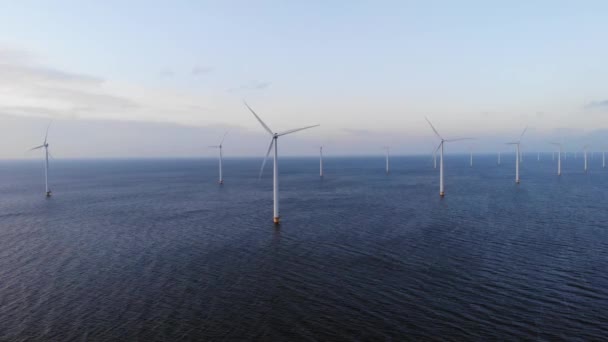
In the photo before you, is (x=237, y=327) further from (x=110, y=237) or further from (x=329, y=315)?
(x=110, y=237)

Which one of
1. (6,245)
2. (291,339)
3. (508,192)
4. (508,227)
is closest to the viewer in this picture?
(291,339)

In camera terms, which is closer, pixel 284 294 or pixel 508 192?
pixel 284 294

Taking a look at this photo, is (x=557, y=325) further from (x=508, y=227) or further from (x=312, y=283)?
(x=508, y=227)

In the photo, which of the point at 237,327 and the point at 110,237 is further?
the point at 110,237

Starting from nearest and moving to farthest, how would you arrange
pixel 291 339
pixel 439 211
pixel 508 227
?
pixel 291 339, pixel 508 227, pixel 439 211

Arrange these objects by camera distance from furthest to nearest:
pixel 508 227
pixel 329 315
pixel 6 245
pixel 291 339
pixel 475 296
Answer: pixel 508 227
pixel 6 245
pixel 475 296
pixel 329 315
pixel 291 339

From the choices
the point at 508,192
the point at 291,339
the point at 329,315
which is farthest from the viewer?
the point at 508,192

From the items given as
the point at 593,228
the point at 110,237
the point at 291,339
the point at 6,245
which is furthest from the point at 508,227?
the point at 6,245

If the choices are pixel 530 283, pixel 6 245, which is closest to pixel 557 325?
pixel 530 283

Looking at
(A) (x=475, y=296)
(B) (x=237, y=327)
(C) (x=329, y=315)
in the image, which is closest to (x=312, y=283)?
(C) (x=329, y=315)
